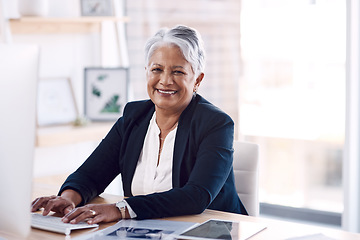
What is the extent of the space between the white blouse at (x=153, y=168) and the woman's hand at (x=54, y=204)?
31cm

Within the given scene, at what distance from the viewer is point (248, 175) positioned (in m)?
2.12

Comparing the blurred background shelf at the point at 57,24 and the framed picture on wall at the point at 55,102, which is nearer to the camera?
the blurred background shelf at the point at 57,24

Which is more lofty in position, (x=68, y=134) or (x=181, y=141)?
(x=181, y=141)

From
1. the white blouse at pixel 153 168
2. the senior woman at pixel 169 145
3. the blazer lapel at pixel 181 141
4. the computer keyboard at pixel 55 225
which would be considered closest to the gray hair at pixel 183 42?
the senior woman at pixel 169 145

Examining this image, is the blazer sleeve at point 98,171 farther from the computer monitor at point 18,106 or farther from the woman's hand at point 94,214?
the computer monitor at point 18,106

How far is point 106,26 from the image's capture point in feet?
Result: 13.3

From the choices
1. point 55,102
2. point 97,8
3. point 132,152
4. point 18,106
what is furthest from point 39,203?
point 97,8

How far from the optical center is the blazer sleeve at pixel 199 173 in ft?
5.69

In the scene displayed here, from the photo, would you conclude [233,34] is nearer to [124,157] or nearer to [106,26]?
[106,26]

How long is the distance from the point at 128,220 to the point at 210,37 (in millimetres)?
2620

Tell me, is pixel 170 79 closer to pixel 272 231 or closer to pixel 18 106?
pixel 272 231

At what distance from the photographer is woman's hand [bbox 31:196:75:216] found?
1794mm

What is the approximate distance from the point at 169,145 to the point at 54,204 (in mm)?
496

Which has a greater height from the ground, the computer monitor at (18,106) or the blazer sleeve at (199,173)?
the computer monitor at (18,106)
